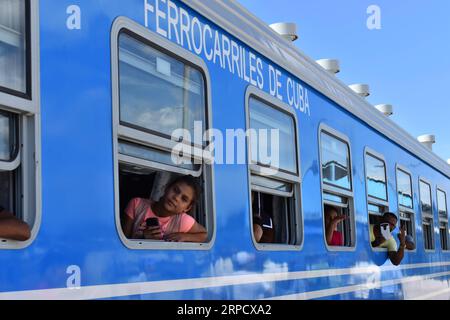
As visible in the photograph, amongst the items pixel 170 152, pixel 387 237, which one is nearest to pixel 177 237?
pixel 170 152

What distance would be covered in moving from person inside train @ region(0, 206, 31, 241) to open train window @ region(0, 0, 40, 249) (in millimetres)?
44

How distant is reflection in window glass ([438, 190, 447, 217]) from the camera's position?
9.08m

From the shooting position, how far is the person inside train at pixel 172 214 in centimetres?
290

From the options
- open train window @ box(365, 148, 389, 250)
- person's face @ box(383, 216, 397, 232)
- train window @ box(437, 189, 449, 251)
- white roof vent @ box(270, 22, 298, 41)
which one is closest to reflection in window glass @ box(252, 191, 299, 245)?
white roof vent @ box(270, 22, 298, 41)

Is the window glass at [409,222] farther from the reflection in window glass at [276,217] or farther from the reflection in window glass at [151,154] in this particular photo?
the reflection in window glass at [151,154]

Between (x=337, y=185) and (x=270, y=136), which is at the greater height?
(x=270, y=136)

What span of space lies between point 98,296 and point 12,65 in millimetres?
864

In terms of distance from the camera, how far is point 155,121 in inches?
113

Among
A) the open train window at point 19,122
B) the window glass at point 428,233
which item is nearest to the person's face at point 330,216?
the open train window at point 19,122

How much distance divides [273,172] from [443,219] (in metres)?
5.98

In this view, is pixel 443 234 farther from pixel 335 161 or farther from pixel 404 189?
pixel 335 161

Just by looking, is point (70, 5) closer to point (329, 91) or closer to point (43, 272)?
point (43, 272)

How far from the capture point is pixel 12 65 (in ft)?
7.11

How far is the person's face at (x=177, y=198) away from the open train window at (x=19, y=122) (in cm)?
98
